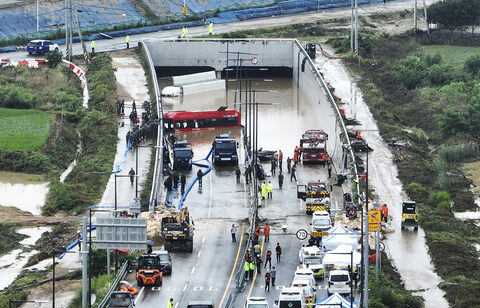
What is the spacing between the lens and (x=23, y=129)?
386 feet

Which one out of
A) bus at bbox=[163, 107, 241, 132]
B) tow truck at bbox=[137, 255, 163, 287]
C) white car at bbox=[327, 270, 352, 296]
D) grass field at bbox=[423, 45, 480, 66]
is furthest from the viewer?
grass field at bbox=[423, 45, 480, 66]

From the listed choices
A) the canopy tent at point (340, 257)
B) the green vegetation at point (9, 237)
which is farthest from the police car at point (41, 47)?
the canopy tent at point (340, 257)

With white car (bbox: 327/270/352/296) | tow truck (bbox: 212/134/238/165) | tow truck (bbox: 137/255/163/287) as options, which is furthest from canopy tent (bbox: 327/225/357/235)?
tow truck (bbox: 212/134/238/165)

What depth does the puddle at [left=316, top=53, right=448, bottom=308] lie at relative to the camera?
7881 centimetres

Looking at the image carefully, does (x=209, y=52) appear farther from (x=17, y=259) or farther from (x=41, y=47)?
(x=17, y=259)

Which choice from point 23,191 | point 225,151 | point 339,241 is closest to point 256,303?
point 339,241

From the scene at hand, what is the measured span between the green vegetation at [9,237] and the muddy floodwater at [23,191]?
5.48 m

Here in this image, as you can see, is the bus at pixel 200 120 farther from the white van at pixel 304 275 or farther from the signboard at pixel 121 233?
the signboard at pixel 121 233

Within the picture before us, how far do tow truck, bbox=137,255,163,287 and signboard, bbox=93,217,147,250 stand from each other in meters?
3.26

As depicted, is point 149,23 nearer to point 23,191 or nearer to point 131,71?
point 131,71

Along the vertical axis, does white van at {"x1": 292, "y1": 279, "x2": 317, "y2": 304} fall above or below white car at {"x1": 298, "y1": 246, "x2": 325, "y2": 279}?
below

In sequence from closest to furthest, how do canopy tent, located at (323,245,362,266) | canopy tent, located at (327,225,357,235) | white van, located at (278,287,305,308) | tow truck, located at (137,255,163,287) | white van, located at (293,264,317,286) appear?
1. white van, located at (278,287,305,308)
2. white van, located at (293,264,317,286)
3. tow truck, located at (137,255,163,287)
4. canopy tent, located at (323,245,362,266)
5. canopy tent, located at (327,225,357,235)

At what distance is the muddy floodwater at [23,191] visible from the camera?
326 ft

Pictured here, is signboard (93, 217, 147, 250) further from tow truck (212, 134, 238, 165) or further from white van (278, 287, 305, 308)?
tow truck (212, 134, 238, 165)
